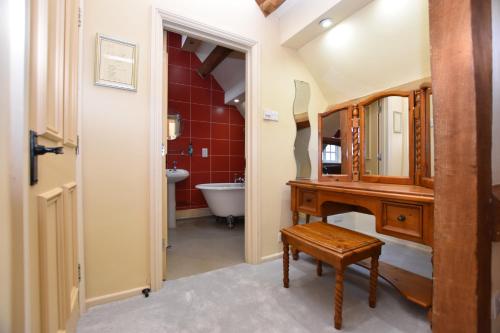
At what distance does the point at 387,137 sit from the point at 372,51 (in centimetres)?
77

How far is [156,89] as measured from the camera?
5.46 feet

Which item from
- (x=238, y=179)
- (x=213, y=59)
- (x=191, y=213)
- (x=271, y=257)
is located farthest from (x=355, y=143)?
(x=191, y=213)

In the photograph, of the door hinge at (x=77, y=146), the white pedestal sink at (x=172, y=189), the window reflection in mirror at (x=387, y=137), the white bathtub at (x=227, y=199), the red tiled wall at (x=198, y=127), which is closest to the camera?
the door hinge at (x=77, y=146)

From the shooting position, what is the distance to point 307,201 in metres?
2.00

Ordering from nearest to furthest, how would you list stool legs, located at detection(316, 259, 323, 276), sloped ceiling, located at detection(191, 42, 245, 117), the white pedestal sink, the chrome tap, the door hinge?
the door hinge
stool legs, located at detection(316, 259, 323, 276)
the white pedestal sink
sloped ceiling, located at detection(191, 42, 245, 117)
the chrome tap

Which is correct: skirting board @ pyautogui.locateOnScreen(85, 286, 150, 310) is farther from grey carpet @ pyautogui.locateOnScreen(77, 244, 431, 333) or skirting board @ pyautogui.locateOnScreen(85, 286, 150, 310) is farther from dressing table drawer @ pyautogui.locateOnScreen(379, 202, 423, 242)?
dressing table drawer @ pyautogui.locateOnScreen(379, 202, 423, 242)

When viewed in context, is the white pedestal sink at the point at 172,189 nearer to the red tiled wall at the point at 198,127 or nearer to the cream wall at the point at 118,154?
the red tiled wall at the point at 198,127

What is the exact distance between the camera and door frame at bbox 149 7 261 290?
1.65 metres

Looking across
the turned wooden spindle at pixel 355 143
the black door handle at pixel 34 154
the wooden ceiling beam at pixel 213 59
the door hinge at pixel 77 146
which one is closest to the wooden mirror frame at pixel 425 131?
the turned wooden spindle at pixel 355 143

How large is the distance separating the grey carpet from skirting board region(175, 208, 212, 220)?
1999mm

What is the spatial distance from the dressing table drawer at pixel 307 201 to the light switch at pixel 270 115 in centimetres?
74

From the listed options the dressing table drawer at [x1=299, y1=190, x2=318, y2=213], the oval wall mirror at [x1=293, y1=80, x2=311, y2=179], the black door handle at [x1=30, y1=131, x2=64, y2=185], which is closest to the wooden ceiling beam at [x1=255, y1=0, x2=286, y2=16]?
the oval wall mirror at [x1=293, y1=80, x2=311, y2=179]

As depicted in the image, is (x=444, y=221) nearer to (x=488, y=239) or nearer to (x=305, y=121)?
(x=488, y=239)

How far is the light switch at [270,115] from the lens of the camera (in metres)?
2.17
